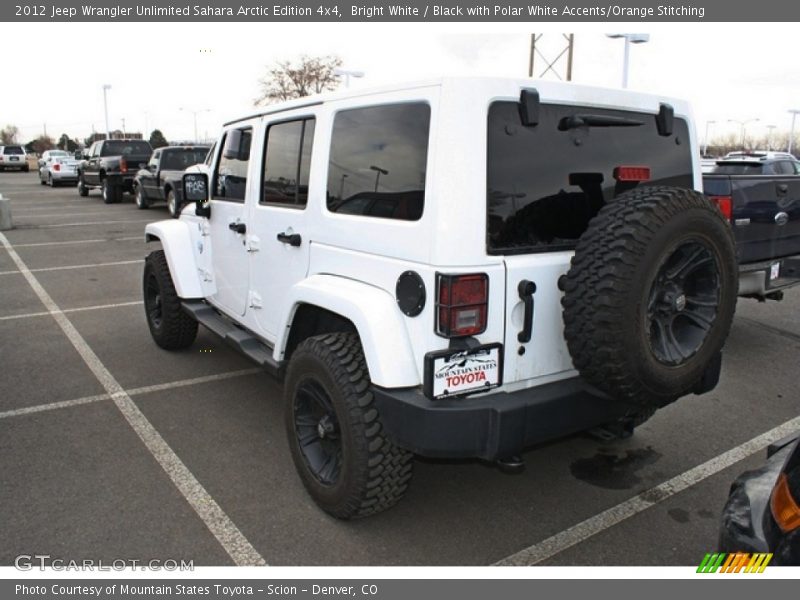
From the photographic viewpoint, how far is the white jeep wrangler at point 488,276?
2.56 meters

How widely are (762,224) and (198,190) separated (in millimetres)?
4944

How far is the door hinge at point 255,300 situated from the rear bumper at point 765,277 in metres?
4.15

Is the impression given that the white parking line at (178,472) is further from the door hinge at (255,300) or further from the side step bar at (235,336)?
the door hinge at (255,300)

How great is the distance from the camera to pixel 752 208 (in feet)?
19.0

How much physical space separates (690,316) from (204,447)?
9.44 ft

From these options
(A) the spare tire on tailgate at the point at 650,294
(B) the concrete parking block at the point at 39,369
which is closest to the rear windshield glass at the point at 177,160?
(B) the concrete parking block at the point at 39,369

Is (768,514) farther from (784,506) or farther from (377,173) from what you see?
(377,173)

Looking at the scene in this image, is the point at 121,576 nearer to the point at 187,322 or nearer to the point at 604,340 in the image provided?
the point at 604,340

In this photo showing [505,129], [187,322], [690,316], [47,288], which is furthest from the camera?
[47,288]

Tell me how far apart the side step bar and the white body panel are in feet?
0.80

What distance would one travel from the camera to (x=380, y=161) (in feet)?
9.61

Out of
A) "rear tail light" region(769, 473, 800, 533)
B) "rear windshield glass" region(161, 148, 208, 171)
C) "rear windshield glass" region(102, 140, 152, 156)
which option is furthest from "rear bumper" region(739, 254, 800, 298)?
"rear windshield glass" region(102, 140, 152, 156)

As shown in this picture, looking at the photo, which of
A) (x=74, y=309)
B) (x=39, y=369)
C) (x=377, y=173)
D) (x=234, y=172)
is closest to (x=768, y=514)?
(x=377, y=173)

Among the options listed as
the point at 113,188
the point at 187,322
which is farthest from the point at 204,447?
the point at 113,188
